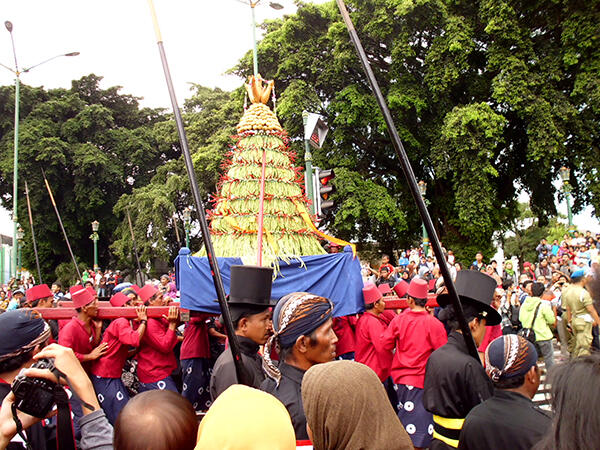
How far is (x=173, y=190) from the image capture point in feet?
101

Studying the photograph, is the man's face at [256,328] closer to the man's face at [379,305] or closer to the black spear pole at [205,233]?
the black spear pole at [205,233]

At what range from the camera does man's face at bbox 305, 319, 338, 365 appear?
9.29 feet

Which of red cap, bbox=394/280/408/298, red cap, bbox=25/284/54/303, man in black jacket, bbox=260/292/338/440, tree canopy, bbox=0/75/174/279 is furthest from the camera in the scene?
tree canopy, bbox=0/75/174/279

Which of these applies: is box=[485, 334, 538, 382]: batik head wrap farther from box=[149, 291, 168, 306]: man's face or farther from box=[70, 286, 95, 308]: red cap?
box=[149, 291, 168, 306]: man's face

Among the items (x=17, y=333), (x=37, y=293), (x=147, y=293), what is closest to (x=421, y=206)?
(x=17, y=333)

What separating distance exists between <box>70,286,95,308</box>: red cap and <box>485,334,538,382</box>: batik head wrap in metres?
4.31

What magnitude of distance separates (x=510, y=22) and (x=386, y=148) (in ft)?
24.3

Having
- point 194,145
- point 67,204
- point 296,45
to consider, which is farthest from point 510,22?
point 67,204

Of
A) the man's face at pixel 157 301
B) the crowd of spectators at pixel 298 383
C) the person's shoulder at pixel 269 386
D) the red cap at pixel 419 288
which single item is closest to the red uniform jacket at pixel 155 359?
the crowd of spectators at pixel 298 383

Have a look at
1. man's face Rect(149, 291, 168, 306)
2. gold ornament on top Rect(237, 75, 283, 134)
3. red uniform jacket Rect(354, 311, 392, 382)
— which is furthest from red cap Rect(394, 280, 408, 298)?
man's face Rect(149, 291, 168, 306)

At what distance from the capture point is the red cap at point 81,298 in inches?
219

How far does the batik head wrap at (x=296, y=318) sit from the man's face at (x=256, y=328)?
84cm

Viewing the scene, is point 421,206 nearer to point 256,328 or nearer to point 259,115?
point 256,328

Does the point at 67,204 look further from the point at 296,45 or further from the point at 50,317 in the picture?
the point at 50,317
